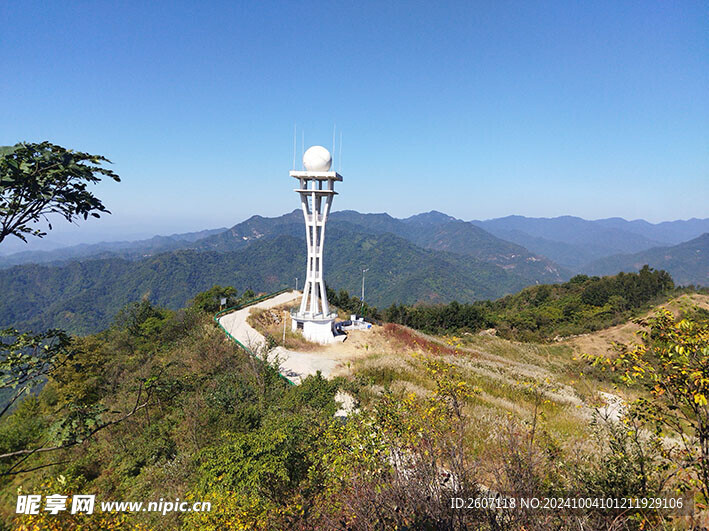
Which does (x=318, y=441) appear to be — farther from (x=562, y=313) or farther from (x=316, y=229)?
(x=562, y=313)

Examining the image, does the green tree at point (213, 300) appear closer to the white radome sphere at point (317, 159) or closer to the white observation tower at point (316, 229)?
the white observation tower at point (316, 229)

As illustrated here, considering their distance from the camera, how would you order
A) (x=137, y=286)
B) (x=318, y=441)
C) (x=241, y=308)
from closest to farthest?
(x=318, y=441) < (x=241, y=308) < (x=137, y=286)

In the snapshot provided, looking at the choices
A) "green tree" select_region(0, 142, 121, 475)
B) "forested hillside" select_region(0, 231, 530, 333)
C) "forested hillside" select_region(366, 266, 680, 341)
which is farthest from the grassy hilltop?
"forested hillside" select_region(0, 231, 530, 333)

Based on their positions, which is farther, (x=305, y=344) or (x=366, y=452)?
(x=305, y=344)

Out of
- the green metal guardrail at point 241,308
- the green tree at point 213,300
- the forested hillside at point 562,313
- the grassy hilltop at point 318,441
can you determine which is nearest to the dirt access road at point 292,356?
the green metal guardrail at point 241,308

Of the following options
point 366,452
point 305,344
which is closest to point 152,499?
point 366,452

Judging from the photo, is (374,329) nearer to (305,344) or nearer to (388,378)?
(305,344)

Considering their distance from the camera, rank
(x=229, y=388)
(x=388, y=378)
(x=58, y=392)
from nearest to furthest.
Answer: (x=229, y=388) < (x=388, y=378) < (x=58, y=392)

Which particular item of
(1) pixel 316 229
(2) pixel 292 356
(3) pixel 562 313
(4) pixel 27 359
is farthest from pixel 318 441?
(3) pixel 562 313
